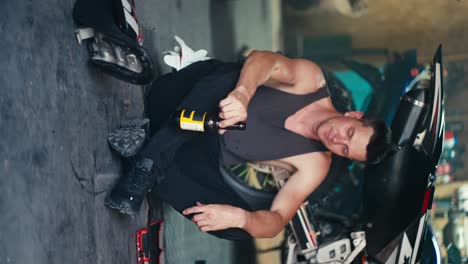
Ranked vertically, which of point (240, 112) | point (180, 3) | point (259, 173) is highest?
point (180, 3)

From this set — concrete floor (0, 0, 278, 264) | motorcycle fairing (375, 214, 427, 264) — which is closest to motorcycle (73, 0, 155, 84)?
concrete floor (0, 0, 278, 264)

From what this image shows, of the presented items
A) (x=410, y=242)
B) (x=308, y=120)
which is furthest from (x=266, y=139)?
(x=410, y=242)

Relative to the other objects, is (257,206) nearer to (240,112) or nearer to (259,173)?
(259,173)

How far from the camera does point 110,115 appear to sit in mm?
1747

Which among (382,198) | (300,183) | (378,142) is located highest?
(378,142)

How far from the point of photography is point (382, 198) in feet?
6.90

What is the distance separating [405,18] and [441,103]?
670 millimetres

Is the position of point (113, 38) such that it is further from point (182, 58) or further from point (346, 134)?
point (346, 134)

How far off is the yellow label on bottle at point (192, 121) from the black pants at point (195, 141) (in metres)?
0.23

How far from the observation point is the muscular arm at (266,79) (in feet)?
4.66

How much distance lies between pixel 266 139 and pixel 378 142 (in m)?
0.45

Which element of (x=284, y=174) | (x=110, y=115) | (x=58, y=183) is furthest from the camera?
(x=284, y=174)

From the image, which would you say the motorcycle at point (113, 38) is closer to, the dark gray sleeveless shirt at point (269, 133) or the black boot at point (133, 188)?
the black boot at point (133, 188)

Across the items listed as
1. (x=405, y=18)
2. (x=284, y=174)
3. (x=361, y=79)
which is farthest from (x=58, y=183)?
(x=405, y=18)
